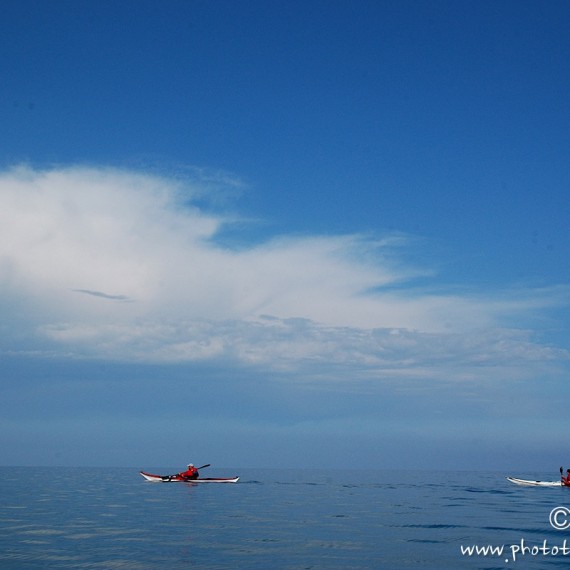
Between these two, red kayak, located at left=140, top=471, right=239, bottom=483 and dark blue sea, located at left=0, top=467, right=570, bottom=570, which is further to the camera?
red kayak, located at left=140, top=471, right=239, bottom=483

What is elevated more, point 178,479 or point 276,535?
point 178,479

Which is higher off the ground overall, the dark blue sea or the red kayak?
the red kayak

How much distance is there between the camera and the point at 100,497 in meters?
75.9

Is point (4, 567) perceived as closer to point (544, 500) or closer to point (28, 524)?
point (28, 524)

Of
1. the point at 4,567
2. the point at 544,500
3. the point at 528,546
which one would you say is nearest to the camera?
the point at 4,567

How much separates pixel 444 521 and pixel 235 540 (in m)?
19.8

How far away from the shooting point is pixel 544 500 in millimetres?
74562

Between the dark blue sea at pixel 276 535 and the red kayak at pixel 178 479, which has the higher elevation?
the red kayak at pixel 178 479

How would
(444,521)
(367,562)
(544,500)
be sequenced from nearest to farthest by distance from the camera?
1. (367,562)
2. (444,521)
3. (544,500)

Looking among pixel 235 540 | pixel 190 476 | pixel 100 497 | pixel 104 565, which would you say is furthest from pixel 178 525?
pixel 190 476

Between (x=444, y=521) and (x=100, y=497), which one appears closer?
(x=444, y=521)

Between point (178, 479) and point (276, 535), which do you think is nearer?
point (276, 535)

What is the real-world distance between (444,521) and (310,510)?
13.8 metres

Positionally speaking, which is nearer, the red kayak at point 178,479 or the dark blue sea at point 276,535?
the dark blue sea at point 276,535
